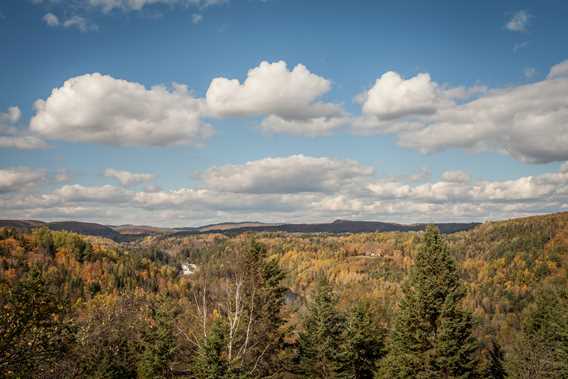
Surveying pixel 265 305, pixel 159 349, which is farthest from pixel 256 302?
pixel 159 349

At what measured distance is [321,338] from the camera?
3644 centimetres

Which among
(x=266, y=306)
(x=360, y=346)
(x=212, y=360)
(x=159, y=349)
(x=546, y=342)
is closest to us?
(x=212, y=360)

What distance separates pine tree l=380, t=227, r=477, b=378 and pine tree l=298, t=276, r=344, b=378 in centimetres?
916

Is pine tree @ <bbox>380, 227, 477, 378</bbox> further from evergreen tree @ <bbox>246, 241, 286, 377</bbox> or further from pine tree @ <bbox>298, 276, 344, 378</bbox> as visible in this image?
evergreen tree @ <bbox>246, 241, 286, 377</bbox>

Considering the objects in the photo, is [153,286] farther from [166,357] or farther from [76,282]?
[166,357]

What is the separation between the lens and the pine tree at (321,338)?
3603 centimetres

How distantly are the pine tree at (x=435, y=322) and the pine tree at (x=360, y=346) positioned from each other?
921cm

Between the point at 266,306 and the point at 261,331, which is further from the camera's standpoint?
the point at 266,306

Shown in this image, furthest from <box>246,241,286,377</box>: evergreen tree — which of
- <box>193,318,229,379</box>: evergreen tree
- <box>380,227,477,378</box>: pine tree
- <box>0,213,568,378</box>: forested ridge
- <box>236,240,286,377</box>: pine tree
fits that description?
<box>380,227,477,378</box>: pine tree

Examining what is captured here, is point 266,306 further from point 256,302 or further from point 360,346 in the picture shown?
point 360,346

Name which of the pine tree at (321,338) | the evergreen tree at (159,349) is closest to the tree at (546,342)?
the pine tree at (321,338)

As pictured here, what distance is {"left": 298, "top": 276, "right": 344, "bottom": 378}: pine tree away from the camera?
36.0 meters

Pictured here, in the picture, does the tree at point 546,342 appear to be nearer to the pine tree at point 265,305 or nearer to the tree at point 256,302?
the pine tree at point 265,305

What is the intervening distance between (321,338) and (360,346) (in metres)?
6.59
